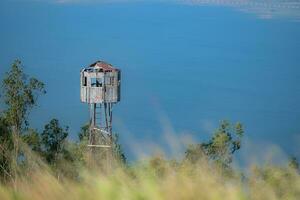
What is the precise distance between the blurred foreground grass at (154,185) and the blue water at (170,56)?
45.0m

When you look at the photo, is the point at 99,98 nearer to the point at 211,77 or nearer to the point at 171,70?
the point at 211,77

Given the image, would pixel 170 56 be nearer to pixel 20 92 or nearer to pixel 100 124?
pixel 20 92

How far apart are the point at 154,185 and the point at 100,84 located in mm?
10019

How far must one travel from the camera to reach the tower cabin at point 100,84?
11953mm

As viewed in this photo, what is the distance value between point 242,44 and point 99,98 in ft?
292

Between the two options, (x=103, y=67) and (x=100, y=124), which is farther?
(x=100, y=124)

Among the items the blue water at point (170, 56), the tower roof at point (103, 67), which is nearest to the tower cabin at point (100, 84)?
the tower roof at point (103, 67)

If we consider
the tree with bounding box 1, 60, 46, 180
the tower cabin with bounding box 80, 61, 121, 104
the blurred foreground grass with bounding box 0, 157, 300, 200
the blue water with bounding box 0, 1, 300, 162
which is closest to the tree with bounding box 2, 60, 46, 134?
the tree with bounding box 1, 60, 46, 180

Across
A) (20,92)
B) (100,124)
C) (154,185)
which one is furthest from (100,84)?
(154,185)

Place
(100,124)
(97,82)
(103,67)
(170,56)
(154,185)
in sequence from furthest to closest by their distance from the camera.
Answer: (170,56) → (100,124) → (103,67) → (97,82) → (154,185)

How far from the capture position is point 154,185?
2074 millimetres

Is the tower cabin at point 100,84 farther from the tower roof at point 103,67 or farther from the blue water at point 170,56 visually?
the blue water at point 170,56

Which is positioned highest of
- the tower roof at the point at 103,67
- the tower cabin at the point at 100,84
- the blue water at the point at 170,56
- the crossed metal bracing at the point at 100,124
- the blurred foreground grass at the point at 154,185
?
the blurred foreground grass at the point at 154,185

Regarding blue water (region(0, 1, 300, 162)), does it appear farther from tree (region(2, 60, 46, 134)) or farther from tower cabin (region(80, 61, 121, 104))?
tower cabin (region(80, 61, 121, 104))
